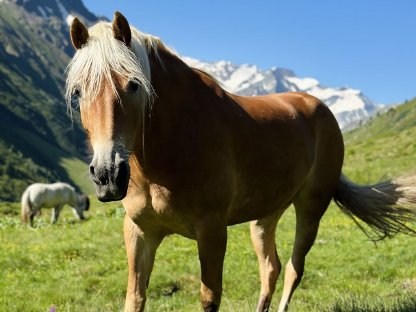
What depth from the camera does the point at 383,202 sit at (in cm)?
777

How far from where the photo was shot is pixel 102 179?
3.65m

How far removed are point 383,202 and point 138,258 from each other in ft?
14.5

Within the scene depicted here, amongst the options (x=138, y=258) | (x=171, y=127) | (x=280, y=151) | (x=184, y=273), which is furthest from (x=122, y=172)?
(x=184, y=273)

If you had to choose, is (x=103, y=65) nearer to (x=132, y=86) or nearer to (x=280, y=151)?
(x=132, y=86)

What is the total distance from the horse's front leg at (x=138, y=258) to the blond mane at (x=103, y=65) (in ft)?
5.17

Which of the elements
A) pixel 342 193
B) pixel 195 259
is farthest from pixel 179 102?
pixel 195 259

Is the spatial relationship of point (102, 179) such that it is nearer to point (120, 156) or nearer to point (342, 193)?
point (120, 156)

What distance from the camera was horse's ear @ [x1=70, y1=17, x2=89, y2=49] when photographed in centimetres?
417

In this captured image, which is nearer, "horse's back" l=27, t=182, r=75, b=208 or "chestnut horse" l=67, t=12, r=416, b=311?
"chestnut horse" l=67, t=12, r=416, b=311

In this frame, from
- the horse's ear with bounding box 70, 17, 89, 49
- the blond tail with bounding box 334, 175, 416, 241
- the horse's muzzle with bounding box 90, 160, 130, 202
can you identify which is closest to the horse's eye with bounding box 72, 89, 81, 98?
the horse's ear with bounding box 70, 17, 89, 49

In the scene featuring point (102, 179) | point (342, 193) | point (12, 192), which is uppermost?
point (12, 192)

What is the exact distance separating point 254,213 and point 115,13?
2.82 meters

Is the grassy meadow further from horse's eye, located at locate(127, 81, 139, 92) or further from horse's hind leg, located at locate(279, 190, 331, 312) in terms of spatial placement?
horse's eye, located at locate(127, 81, 139, 92)

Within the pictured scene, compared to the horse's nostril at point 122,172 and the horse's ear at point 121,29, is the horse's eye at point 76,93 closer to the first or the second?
the horse's ear at point 121,29
